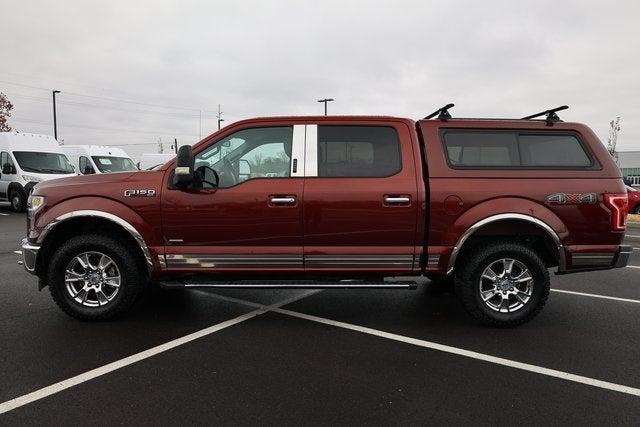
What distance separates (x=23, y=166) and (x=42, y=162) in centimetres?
72

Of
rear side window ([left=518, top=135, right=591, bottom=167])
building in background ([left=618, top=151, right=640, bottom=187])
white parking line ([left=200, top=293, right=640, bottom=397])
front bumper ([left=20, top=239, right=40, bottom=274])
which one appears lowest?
white parking line ([left=200, top=293, right=640, bottom=397])

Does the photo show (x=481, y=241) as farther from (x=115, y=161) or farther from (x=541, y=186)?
(x=115, y=161)

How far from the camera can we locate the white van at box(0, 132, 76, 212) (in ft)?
52.3

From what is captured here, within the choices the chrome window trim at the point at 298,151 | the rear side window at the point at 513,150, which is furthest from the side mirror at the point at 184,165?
the rear side window at the point at 513,150

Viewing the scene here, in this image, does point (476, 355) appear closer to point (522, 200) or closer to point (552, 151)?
point (522, 200)

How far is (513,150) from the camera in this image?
4637 mm

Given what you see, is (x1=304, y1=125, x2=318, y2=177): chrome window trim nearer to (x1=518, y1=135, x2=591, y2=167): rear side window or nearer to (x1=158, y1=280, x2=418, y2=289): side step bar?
(x1=158, y1=280, x2=418, y2=289): side step bar

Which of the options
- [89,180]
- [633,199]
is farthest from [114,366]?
[633,199]

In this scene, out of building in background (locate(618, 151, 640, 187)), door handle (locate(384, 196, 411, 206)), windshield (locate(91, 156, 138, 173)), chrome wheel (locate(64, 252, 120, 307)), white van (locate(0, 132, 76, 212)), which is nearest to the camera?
door handle (locate(384, 196, 411, 206))

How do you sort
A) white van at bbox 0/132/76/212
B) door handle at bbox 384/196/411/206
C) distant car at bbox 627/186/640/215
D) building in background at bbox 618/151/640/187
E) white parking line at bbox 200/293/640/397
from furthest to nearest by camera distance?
building in background at bbox 618/151/640/187 < distant car at bbox 627/186/640/215 < white van at bbox 0/132/76/212 < door handle at bbox 384/196/411/206 < white parking line at bbox 200/293/640/397

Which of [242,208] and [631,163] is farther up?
[631,163]

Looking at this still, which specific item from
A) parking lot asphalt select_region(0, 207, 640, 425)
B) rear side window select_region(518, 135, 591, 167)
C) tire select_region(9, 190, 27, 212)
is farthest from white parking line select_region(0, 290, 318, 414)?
tire select_region(9, 190, 27, 212)

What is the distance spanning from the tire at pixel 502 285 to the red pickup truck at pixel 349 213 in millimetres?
13

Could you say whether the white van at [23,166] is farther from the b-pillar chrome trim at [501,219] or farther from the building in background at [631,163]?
the building in background at [631,163]
